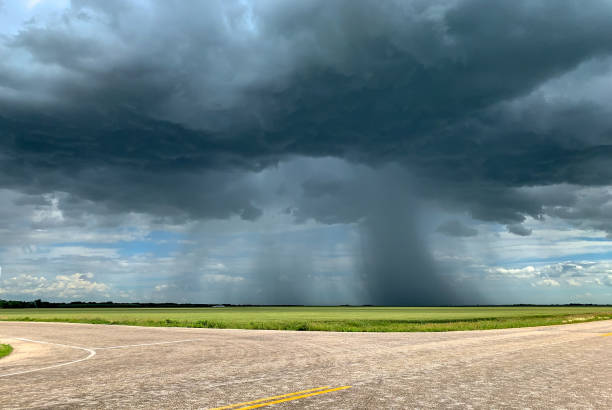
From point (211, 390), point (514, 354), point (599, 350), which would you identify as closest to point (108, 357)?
point (211, 390)

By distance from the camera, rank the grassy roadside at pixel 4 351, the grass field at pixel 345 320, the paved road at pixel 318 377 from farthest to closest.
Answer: the grass field at pixel 345 320, the grassy roadside at pixel 4 351, the paved road at pixel 318 377

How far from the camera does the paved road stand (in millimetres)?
10062

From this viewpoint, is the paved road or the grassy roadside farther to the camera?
the grassy roadside

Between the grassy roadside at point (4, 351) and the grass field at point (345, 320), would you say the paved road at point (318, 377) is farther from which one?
the grass field at point (345, 320)

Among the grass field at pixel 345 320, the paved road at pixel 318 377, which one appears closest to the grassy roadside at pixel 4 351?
the paved road at pixel 318 377

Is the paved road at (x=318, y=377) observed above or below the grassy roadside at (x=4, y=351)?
above

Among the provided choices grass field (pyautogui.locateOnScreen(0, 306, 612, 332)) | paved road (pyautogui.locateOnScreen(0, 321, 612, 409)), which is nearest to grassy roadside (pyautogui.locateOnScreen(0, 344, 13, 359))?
paved road (pyautogui.locateOnScreen(0, 321, 612, 409))

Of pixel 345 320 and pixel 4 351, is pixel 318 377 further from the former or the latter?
pixel 345 320

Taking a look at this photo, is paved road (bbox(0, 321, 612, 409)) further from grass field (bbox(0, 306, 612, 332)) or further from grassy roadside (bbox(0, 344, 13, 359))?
grass field (bbox(0, 306, 612, 332))

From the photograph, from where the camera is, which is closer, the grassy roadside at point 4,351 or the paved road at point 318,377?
the paved road at point 318,377

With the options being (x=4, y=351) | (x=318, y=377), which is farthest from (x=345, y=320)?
(x=318, y=377)

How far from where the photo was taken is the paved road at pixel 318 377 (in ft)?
33.0

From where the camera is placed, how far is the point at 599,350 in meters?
21.6

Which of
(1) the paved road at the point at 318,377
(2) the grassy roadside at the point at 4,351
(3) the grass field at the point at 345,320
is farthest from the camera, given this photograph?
(3) the grass field at the point at 345,320
